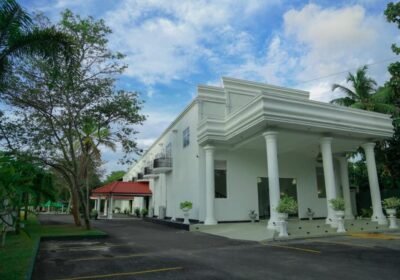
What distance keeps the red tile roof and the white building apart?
8.05m

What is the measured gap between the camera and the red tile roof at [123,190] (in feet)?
101

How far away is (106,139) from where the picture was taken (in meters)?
19.3

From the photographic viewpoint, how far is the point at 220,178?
1948cm

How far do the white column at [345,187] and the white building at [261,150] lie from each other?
6cm

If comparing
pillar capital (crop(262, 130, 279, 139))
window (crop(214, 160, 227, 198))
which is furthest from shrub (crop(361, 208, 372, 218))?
pillar capital (crop(262, 130, 279, 139))

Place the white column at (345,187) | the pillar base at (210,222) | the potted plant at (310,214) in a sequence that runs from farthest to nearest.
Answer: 1. the potted plant at (310,214)
2. the white column at (345,187)
3. the pillar base at (210,222)

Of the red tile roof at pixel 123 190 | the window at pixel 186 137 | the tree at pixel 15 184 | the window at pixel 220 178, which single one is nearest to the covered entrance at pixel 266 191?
the window at pixel 220 178

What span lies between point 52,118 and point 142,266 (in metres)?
12.6

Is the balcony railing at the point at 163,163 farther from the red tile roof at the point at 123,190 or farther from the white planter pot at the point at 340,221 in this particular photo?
the white planter pot at the point at 340,221

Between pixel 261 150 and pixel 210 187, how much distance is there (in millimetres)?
4677

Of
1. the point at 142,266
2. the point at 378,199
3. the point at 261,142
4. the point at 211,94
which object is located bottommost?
Result: the point at 142,266

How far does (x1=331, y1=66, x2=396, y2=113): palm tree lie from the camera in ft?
75.9

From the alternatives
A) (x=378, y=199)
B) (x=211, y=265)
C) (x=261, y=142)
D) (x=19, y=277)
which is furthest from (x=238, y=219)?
(x=19, y=277)

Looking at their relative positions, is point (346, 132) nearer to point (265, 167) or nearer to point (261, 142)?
point (261, 142)
